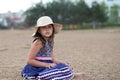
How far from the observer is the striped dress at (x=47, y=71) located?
14.4 feet

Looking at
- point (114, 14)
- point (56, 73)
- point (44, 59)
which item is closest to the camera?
point (56, 73)

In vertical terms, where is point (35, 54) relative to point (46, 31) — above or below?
below

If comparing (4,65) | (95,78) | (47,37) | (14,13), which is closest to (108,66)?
(95,78)

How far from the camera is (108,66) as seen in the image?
23.7ft

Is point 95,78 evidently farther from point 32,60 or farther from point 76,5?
point 76,5

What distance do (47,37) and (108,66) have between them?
288cm

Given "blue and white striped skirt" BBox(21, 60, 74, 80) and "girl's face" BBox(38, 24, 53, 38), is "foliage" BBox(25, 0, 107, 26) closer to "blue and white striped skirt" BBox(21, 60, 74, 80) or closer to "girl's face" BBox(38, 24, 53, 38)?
"girl's face" BBox(38, 24, 53, 38)

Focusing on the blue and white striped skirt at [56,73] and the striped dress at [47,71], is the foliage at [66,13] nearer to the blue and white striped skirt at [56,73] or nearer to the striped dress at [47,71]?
the striped dress at [47,71]

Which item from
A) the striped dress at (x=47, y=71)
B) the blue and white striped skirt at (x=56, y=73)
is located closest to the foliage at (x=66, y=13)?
the striped dress at (x=47, y=71)

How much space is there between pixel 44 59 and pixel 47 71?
334 millimetres

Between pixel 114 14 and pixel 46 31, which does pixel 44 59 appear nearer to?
pixel 46 31

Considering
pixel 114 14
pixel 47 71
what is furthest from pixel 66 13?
pixel 47 71

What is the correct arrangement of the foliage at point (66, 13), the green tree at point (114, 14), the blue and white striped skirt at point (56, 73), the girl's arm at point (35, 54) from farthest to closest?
the green tree at point (114, 14) < the foliage at point (66, 13) < the girl's arm at point (35, 54) < the blue and white striped skirt at point (56, 73)

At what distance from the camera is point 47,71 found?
14.6 feet
